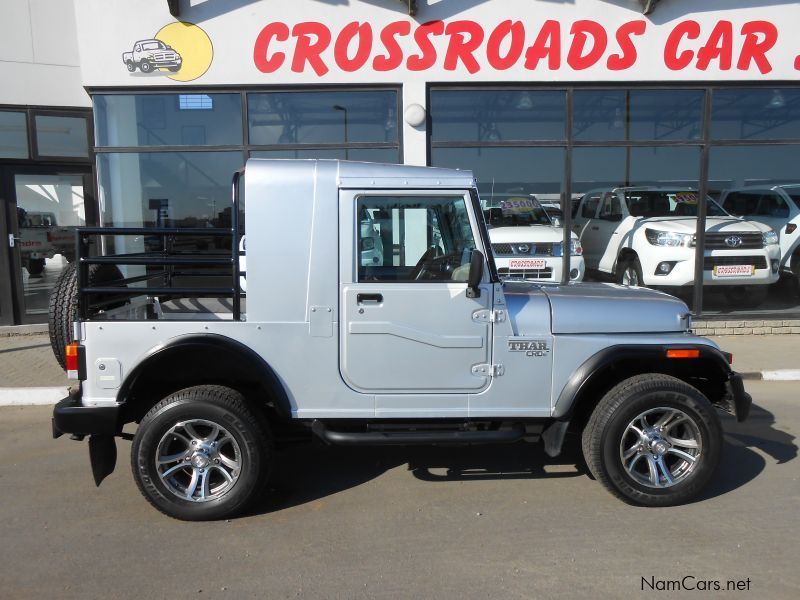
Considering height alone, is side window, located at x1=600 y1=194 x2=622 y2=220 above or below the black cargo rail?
above

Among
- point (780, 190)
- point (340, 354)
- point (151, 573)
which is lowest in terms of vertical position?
point (151, 573)

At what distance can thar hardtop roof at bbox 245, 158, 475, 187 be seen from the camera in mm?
3586

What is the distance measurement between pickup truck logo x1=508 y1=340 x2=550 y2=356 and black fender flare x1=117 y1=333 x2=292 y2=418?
138cm

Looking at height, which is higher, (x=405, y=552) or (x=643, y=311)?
(x=643, y=311)

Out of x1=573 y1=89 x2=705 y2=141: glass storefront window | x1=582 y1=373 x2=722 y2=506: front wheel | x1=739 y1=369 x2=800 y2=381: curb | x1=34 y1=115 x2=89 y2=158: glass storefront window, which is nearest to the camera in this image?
x1=582 y1=373 x2=722 y2=506: front wheel

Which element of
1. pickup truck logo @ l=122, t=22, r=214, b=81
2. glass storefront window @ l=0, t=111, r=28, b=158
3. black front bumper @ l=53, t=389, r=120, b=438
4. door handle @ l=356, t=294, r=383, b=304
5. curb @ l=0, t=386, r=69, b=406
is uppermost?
pickup truck logo @ l=122, t=22, r=214, b=81

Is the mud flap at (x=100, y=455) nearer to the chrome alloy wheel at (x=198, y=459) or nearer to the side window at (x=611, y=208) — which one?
the chrome alloy wheel at (x=198, y=459)

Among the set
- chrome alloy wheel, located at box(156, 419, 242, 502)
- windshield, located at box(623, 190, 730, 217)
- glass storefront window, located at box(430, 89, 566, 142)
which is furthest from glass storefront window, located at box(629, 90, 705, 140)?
chrome alloy wheel, located at box(156, 419, 242, 502)

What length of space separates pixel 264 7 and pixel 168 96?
1.83m

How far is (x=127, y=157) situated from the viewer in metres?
8.85

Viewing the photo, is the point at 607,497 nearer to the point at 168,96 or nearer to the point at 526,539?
the point at 526,539

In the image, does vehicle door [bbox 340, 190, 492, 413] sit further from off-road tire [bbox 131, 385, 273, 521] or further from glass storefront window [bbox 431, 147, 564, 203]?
glass storefront window [bbox 431, 147, 564, 203]

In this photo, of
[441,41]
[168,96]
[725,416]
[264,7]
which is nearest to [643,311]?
[725,416]

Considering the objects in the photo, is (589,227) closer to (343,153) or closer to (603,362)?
(343,153)
